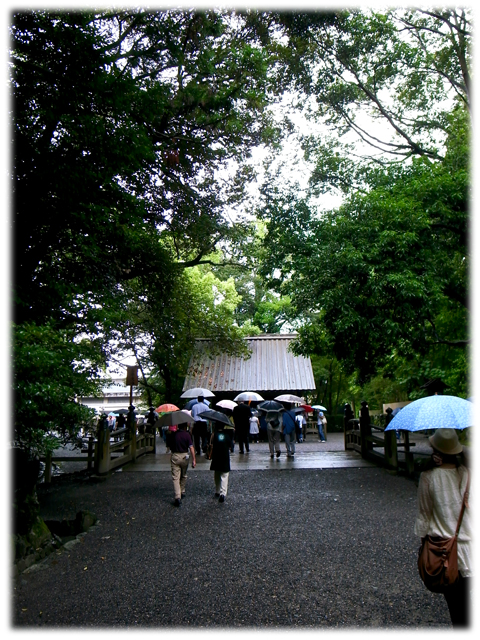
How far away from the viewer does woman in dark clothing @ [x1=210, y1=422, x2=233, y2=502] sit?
8742 mm

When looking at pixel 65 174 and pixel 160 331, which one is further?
pixel 160 331

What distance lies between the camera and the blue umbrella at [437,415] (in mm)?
4262

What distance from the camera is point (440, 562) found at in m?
3.25

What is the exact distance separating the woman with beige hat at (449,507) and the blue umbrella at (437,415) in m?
0.61

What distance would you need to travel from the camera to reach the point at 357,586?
491 centimetres

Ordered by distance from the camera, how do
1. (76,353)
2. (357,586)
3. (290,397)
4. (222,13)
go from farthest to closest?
1. (290,397)
2. (222,13)
3. (76,353)
4. (357,586)

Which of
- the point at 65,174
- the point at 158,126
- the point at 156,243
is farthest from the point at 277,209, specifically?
the point at 65,174

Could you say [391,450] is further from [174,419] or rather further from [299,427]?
[299,427]

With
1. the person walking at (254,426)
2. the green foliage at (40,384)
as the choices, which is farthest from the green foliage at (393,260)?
the person walking at (254,426)

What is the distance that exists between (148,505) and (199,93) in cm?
800

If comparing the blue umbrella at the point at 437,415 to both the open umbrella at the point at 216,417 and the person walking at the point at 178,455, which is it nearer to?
the open umbrella at the point at 216,417

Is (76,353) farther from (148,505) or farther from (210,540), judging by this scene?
(148,505)

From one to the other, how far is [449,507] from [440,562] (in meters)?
0.38

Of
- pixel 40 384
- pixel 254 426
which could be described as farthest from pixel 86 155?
pixel 254 426
